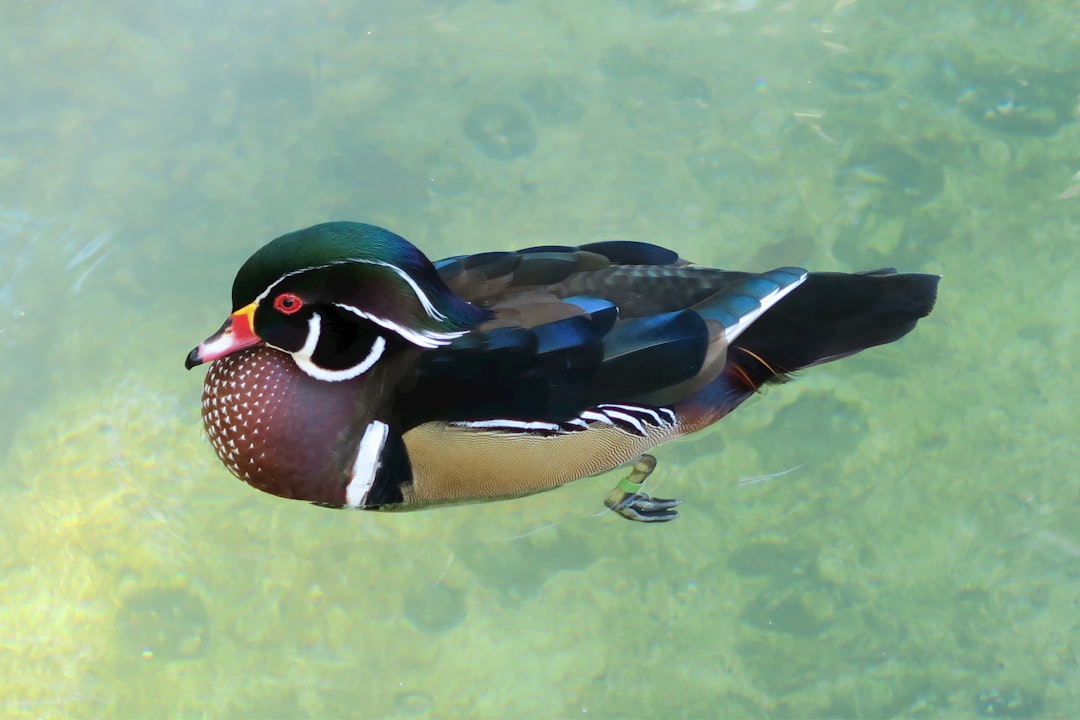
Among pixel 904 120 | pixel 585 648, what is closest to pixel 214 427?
pixel 585 648

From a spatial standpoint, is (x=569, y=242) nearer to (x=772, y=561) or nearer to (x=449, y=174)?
(x=449, y=174)

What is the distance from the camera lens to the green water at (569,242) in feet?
9.11

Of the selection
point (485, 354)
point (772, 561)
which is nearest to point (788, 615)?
point (772, 561)

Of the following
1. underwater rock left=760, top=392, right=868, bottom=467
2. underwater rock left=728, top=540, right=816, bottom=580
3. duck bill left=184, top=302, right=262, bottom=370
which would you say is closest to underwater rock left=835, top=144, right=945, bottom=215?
underwater rock left=760, top=392, right=868, bottom=467

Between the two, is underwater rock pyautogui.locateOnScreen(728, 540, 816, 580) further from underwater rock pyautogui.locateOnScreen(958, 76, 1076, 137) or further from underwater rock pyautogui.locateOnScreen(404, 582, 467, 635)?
underwater rock pyautogui.locateOnScreen(958, 76, 1076, 137)

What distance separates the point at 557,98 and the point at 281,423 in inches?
79.8

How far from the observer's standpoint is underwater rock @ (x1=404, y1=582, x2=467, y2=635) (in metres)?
2.82

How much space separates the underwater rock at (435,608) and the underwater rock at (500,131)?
1.69 meters

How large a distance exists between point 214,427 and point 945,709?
2.21m

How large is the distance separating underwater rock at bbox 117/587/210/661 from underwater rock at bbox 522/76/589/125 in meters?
2.21

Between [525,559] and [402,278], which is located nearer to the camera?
[402,278]

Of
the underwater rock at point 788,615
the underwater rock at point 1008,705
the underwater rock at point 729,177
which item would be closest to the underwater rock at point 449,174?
the underwater rock at point 729,177

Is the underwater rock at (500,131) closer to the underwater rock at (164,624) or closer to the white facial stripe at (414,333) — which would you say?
the white facial stripe at (414,333)

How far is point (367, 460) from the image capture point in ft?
7.47
